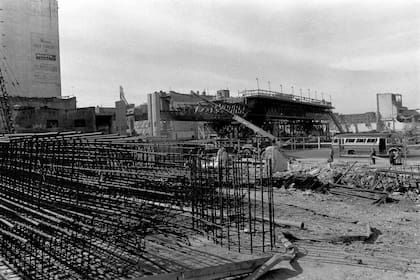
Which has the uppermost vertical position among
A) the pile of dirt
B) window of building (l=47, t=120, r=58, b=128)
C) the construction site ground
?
window of building (l=47, t=120, r=58, b=128)

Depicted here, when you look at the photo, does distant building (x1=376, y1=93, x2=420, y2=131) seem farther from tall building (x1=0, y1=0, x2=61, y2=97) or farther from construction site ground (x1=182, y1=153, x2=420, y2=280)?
construction site ground (x1=182, y1=153, x2=420, y2=280)

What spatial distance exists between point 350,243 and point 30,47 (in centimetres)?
4708

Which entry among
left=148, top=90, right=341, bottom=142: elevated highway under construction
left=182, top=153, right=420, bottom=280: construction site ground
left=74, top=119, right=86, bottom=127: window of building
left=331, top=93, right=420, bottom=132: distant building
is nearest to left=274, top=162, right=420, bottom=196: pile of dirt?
left=182, top=153, right=420, bottom=280: construction site ground

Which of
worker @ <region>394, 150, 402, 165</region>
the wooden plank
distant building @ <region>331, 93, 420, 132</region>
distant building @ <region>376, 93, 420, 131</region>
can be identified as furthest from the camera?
distant building @ <region>376, 93, 420, 131</region>

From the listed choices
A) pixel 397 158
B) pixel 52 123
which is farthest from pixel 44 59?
pixel 397 158

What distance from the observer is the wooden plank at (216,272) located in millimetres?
6406

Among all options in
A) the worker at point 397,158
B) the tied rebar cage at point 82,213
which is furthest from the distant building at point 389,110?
the tied rebar cage at point 82,213

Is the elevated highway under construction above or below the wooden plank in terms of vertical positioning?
above

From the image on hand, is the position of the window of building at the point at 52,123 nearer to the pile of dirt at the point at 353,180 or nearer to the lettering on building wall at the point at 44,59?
the lettering on building wall at the point at 44,59

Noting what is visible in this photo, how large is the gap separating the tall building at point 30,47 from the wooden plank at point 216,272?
1742 inches

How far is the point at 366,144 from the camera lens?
28859 mm

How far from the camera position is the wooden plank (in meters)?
6.41

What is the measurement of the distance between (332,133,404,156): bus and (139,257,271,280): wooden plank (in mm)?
22383

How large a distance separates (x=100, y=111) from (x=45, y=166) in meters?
→ 37.5
